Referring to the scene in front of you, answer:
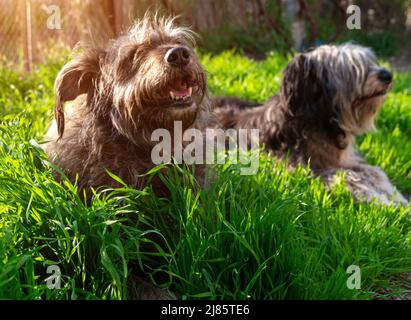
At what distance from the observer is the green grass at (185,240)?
2.90 m

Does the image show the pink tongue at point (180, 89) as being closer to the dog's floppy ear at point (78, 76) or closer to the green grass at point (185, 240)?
the green grass at point (185, 240)

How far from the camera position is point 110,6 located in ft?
23.4

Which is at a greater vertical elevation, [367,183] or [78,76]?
[78,76]

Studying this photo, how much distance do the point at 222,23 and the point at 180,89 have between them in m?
7.74

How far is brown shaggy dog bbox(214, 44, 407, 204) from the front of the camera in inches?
201

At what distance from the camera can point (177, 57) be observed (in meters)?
3.23

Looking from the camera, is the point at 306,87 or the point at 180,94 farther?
the point at 306,87

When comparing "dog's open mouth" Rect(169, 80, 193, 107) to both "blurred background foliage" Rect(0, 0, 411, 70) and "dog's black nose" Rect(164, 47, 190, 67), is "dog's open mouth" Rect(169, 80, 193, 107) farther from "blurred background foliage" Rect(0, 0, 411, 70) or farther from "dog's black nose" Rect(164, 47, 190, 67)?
"blurred background foliage" Rect(0, 0, 411, 70)

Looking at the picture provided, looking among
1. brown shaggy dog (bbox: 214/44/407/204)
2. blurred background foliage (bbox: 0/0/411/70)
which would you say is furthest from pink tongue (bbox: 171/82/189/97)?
brown shaggy dog (bbox: 214/44/407/204)

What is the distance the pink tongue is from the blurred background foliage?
0.91m

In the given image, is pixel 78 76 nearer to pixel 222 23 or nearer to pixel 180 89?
pixel 180 89

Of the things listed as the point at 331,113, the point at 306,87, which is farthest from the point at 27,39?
the point at 331,113

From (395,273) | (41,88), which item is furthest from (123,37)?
(41,88)
